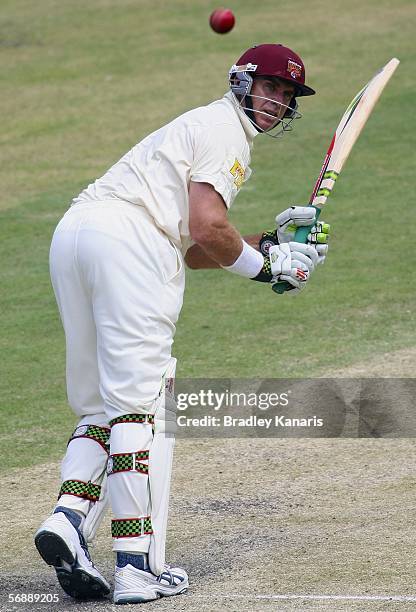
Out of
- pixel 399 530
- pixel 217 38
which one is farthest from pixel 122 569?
pixel 217 38

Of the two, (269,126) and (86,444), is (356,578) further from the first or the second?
(269,126)

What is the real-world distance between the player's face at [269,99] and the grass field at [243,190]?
Result: 7.78ft

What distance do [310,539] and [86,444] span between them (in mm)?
1088

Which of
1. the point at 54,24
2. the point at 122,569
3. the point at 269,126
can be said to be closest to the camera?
the point at 122,569

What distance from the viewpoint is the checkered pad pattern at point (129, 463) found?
464 centimetres

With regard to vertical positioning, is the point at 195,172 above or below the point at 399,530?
above

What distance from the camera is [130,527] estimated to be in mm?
4656

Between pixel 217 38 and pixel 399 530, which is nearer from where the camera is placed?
pixel 399 530

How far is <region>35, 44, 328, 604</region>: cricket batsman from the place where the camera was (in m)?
4.66

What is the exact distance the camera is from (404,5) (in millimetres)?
18719

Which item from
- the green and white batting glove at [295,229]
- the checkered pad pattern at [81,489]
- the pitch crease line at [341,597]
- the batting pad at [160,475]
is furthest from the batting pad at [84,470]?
the green and white batting glove at [295,229]

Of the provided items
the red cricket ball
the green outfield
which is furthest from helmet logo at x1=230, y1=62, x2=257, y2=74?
the red cricket ball

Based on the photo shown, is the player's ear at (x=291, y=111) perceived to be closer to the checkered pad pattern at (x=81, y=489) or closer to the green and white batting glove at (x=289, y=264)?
the green and white batting glove at (x=289, y=264)

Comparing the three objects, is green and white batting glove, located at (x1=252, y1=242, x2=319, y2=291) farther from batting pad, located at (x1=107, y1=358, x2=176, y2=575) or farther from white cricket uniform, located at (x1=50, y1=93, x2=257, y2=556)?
batting pad, located at (x1=107, y1=358, x2=176, y2=575)
